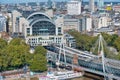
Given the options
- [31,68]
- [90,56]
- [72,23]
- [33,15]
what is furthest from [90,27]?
[31,68]

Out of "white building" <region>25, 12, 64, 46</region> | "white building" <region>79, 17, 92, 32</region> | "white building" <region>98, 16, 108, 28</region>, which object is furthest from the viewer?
"white building" <region>98, 16, 108, 28</region>

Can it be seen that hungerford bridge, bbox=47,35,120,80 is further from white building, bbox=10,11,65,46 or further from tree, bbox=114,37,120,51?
tree, bbox=114,37,120,51

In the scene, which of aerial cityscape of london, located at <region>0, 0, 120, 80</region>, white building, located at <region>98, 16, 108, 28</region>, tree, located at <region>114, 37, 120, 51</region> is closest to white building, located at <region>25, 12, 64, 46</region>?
aerial cityscape of london, located at <region>0, 0, 120, 80</region>

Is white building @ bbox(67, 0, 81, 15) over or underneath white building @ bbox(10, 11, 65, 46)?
over

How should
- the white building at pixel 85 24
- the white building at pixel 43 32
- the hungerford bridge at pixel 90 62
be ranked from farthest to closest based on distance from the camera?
the white building at pixel 85 24
the white building at pixel 43 32
the hungerford bridge at pixel 90 62

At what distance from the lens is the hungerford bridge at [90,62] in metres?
15.7

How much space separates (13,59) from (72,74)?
→ 354cm

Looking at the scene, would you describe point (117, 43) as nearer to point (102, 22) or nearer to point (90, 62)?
point (90, 62)

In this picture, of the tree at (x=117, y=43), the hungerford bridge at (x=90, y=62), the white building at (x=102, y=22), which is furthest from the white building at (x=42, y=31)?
the white building at (x=102, y=22)

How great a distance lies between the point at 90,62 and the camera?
17406 millimetres

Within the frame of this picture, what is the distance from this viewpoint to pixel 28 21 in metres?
25.2

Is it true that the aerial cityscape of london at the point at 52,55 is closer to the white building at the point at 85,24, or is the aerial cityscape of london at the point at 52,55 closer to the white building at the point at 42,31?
the white building at the point at 42,31

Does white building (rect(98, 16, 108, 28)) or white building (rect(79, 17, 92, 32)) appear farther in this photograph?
white building (rect(98, 16, 108, 28))

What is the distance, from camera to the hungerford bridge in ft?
51.6
